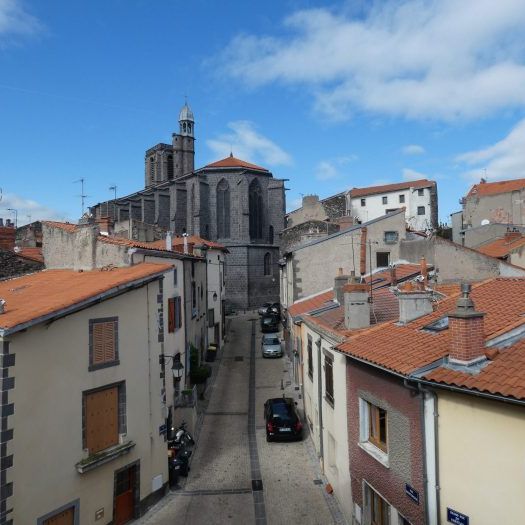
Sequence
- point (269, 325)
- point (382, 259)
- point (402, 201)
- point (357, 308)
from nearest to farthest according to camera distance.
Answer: point (357, 308) < point (382, 259) < point (269, 325) < point (402, 201)

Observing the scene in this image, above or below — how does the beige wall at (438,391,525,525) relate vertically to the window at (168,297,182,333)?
below

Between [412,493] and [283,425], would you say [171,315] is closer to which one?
[283,425]

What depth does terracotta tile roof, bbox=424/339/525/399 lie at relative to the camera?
6691mm

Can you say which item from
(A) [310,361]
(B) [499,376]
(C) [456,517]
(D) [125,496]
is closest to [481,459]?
(C) [456,517]

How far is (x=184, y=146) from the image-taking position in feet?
251

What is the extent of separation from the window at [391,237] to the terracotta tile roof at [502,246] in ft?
20.7

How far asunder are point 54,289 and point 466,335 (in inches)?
452

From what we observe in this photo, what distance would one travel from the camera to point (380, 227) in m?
24.8

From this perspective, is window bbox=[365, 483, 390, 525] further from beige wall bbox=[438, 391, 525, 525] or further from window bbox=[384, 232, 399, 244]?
window bbox=[384, 232, 399, 244]

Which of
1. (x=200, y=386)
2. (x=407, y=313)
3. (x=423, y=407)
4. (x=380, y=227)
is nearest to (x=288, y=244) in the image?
(x=380, y=227)

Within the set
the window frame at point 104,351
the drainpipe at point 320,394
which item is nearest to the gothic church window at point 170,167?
the drainpipe at point 320,394

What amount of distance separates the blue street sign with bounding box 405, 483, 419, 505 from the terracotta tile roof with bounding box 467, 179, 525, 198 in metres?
41.1

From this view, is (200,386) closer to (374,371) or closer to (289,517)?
(289,517)

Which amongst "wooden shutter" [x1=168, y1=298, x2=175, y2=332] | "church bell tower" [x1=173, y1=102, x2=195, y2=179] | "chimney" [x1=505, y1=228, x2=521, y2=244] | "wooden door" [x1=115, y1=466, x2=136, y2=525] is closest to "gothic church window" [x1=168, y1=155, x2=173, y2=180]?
"church bell tower" [x1=173, y1=102, x2=195, y2=179]
